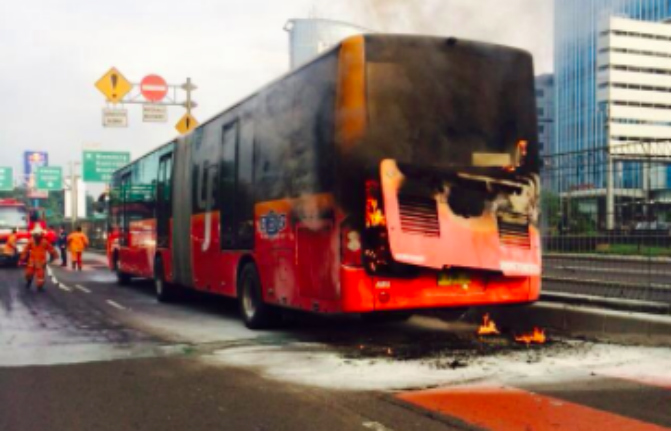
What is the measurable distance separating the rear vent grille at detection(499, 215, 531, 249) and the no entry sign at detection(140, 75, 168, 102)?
18509 millimetres

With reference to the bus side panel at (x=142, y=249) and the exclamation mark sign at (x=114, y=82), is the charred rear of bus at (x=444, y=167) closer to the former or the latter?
the bus side panel at (x=142, y=249)

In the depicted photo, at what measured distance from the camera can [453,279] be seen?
7758 millimetres

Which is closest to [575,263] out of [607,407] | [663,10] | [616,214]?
[616,214]

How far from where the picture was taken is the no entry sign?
24.0m

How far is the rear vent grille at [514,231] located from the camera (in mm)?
7849

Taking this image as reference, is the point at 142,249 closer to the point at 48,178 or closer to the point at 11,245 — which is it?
the point at 11,245

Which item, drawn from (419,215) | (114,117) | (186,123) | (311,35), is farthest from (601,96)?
(419,215)

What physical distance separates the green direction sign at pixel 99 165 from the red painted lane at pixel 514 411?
4040cm

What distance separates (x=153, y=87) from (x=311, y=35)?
15662mm

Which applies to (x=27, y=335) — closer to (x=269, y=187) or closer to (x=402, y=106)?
(x=269, y=187)

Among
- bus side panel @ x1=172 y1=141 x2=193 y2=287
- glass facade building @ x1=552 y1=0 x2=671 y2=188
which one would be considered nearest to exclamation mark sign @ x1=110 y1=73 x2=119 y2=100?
bus side panel @ x1=172 y1=141 x2=193 y2=287

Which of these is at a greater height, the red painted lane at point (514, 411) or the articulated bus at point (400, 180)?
the articulated bus at point (400, 180)

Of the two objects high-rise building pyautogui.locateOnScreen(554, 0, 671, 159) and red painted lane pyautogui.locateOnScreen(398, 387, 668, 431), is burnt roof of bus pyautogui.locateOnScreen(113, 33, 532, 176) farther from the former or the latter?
high-rise building pyautogui.locateOnScreen(554, 0, 671, 159)

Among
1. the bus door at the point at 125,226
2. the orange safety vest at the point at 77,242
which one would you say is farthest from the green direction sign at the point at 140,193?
the orange safety vest at the point at 77,242
